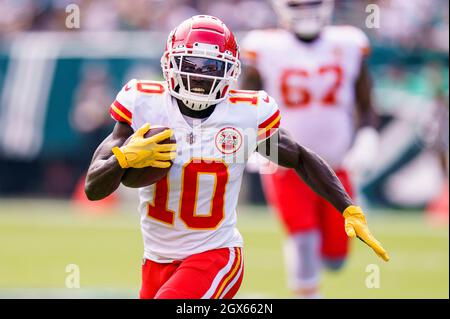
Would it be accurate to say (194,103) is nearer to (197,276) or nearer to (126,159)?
(126,159)

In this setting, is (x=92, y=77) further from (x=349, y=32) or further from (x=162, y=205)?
(x=162, y=205)

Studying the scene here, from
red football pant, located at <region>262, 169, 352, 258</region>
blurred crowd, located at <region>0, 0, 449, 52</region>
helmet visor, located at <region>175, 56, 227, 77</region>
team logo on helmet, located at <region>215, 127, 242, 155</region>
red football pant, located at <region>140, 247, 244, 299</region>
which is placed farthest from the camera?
blurred crowd, located at <region>0, 0, 449, 52</region>

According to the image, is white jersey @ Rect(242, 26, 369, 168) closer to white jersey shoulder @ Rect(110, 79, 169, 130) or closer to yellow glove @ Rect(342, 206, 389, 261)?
yellow glove @ Rect(342, 206, 389, 261)

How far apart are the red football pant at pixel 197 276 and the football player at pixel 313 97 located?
75.3 inches

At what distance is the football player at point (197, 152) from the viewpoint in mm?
3965

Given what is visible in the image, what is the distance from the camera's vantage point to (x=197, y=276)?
3.91 metres

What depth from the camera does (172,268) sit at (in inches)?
160

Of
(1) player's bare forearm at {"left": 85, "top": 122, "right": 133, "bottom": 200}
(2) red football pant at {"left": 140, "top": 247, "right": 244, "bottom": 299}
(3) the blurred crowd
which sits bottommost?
(2) red football pant at {"left": 140, "top": 247, "right": 244, "bottom": 299}

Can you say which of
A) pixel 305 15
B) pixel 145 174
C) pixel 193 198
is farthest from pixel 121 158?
pixel 305 15

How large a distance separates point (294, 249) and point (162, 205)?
2053 mm

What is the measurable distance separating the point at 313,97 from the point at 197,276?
8.14ft

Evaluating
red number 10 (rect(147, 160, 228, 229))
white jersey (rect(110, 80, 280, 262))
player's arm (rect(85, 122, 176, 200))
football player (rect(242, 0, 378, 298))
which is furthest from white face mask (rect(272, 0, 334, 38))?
player's arm (rect(85, 122, 176, 200))

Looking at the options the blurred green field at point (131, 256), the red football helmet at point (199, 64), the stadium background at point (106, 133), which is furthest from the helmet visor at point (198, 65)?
the stadium background at point (106, 133)

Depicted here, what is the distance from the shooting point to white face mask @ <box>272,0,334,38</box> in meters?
6.08
